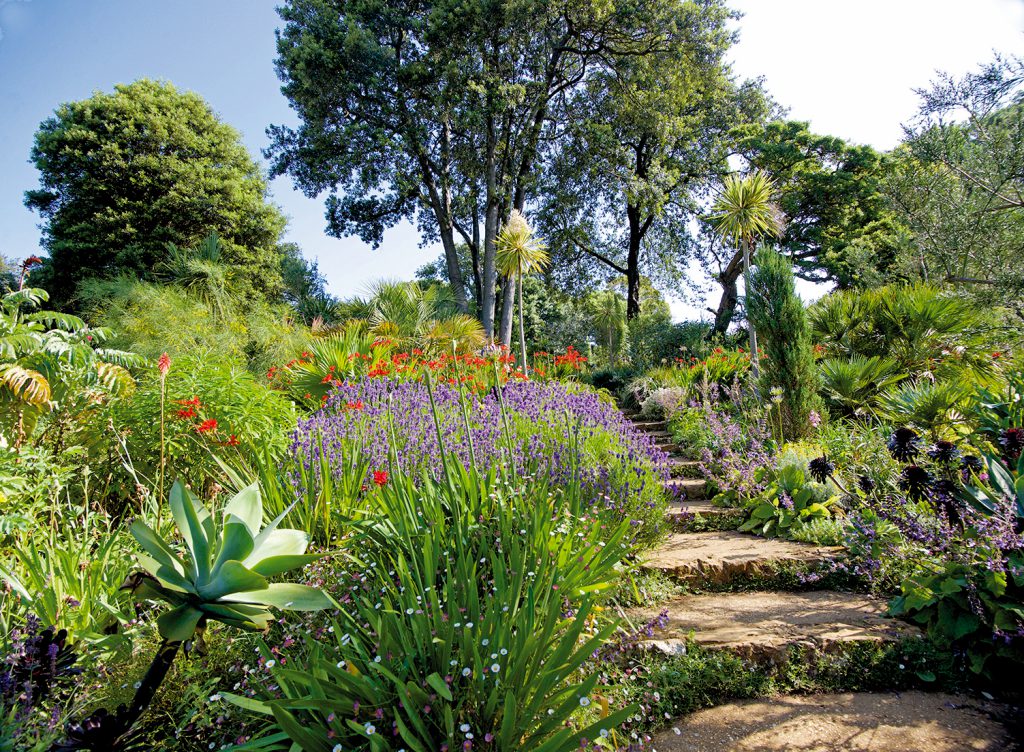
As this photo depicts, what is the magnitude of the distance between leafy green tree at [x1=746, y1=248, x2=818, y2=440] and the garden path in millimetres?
3319

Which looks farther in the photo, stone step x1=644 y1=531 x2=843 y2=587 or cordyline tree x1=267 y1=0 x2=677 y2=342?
cordyline tree x1=267 y1=0 x2=677 y2=342

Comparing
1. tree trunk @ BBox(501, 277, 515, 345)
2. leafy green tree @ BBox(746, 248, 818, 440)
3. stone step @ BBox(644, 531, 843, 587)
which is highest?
tree trunk @ BBox(501, 277, 515, 345)

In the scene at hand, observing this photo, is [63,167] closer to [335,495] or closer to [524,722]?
[335,495]

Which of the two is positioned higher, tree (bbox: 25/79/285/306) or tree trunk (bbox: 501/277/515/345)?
tree (bbox: 25/79/285/306)

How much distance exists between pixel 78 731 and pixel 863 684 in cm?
305

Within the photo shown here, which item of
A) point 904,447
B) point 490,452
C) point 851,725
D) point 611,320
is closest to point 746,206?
point 904,447

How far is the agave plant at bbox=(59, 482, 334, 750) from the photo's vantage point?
3.95 feet

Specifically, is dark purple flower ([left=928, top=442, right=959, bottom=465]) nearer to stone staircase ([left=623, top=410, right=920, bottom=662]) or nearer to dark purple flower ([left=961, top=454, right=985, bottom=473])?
dark purple flower ([left=961, top=454, right=985, bottom=473])

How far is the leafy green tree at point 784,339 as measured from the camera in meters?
6.57

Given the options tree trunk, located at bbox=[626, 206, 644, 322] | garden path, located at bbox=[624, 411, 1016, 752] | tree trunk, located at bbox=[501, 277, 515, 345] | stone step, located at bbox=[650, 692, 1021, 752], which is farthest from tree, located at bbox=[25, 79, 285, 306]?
stone step, located at bbox=[650, 692, 1021, 752]

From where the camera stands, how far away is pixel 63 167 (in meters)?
15.5

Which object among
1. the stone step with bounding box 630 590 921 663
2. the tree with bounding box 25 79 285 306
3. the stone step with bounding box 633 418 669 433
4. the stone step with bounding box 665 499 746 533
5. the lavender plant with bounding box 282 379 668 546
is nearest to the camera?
the stone step with bounding box 630 590 921 663

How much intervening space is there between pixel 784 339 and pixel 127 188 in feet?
64.9

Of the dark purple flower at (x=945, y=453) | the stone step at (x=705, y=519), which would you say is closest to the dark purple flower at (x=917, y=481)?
the dark purple flower at (x=945, y=453)
